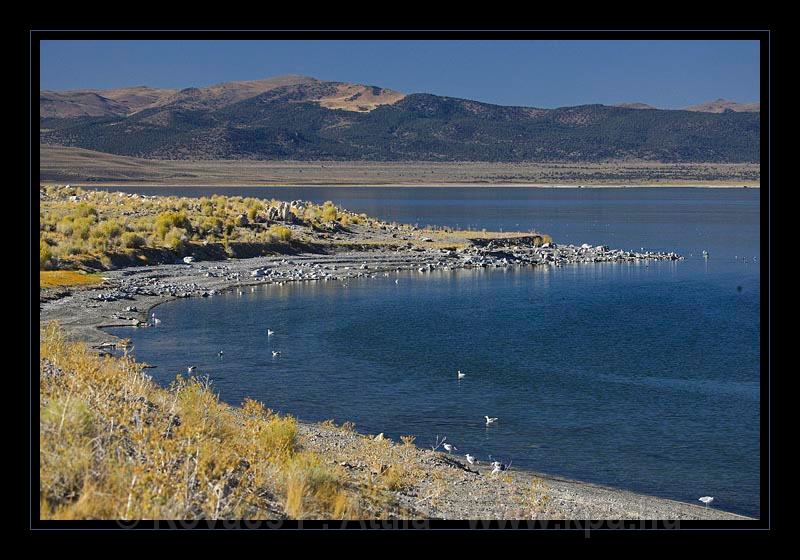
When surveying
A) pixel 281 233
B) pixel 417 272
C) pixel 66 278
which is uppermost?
pixel 281 233

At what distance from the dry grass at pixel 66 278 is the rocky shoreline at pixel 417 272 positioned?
1.50ft

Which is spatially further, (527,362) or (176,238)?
(176,238)

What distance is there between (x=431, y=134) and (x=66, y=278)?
15764 cm

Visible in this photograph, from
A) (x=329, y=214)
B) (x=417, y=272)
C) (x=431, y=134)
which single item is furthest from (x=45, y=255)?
(x=431, y=134)

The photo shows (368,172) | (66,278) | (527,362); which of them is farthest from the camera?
(368,172)

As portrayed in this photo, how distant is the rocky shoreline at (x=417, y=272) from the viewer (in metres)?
9.50

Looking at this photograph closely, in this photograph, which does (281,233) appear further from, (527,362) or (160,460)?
(160,460)

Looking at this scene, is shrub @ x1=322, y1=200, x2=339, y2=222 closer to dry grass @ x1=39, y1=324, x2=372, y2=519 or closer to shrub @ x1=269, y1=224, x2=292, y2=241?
shrub @ x1=269, y1=224, x2=292, y2=241

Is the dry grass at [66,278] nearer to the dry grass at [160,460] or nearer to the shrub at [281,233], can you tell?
the shrub at [281,233]

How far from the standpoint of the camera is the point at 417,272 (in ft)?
112

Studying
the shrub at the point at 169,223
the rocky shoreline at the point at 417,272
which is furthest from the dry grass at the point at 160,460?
the shrub at the point at 169,223

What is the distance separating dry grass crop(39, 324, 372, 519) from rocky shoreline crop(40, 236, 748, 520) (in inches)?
38.4

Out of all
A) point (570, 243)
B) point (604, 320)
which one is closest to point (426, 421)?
point (604, 320)
